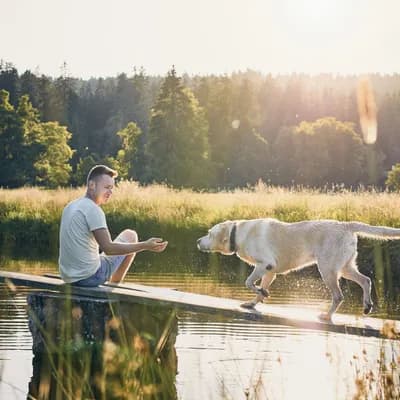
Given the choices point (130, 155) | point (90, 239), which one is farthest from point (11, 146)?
point (90, 239)

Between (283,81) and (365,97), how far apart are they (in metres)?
79.3

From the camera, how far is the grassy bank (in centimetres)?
1952

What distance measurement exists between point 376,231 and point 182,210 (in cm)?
1417

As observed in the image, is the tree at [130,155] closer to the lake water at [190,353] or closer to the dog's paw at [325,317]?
the lake water at [190,353]

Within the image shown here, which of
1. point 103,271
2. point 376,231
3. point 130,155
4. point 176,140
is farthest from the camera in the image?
point 130,155

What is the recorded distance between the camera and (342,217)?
1886 centimetres

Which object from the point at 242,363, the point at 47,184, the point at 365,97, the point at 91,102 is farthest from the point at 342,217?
the point at 365,97

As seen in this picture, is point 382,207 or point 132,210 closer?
point 382,207

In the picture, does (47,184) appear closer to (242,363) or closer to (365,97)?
(242,363)

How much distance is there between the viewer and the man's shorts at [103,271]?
345 inches

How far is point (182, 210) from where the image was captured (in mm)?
22141

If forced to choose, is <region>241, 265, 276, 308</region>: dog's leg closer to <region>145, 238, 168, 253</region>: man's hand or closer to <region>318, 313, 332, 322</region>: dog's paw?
<region>318, 313, 332, 322</region>: dog's paw

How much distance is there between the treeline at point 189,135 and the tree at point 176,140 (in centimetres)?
7

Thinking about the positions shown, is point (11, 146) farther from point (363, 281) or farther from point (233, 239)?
point (363, 281)
